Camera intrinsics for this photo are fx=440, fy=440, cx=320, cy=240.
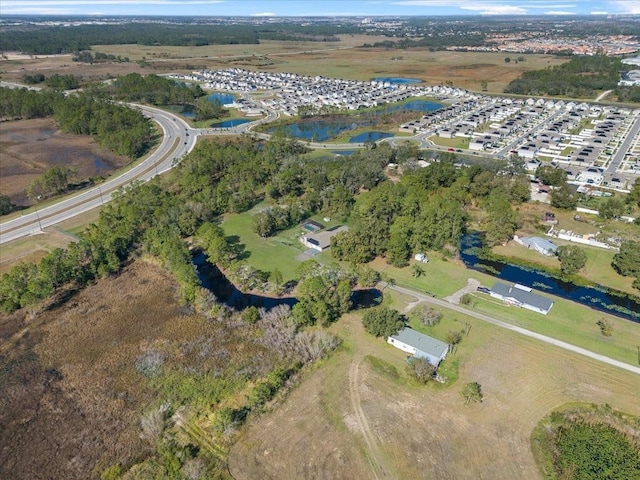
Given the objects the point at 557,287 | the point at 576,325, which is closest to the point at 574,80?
the point at 557,287

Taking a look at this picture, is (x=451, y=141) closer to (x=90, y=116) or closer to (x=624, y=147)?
(x=624, y=147)

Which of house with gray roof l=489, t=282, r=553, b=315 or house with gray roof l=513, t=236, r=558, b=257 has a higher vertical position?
house with gray roof l=489, t=282, r=553, b=315

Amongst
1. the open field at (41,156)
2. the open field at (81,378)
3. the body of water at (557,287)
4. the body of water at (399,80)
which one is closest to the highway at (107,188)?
the open field at (41,156)

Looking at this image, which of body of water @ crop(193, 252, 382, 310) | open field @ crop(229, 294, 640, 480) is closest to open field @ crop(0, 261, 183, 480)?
body of water @ crop(193, 252, 382, 310)

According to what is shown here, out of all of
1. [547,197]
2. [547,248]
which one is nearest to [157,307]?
[547,248]

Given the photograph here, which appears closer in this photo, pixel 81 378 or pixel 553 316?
pixel 81 378

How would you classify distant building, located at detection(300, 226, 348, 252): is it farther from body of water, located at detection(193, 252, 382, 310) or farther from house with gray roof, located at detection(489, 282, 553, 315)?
house with gray roof, located at detection(489, 282, 553, 315)
